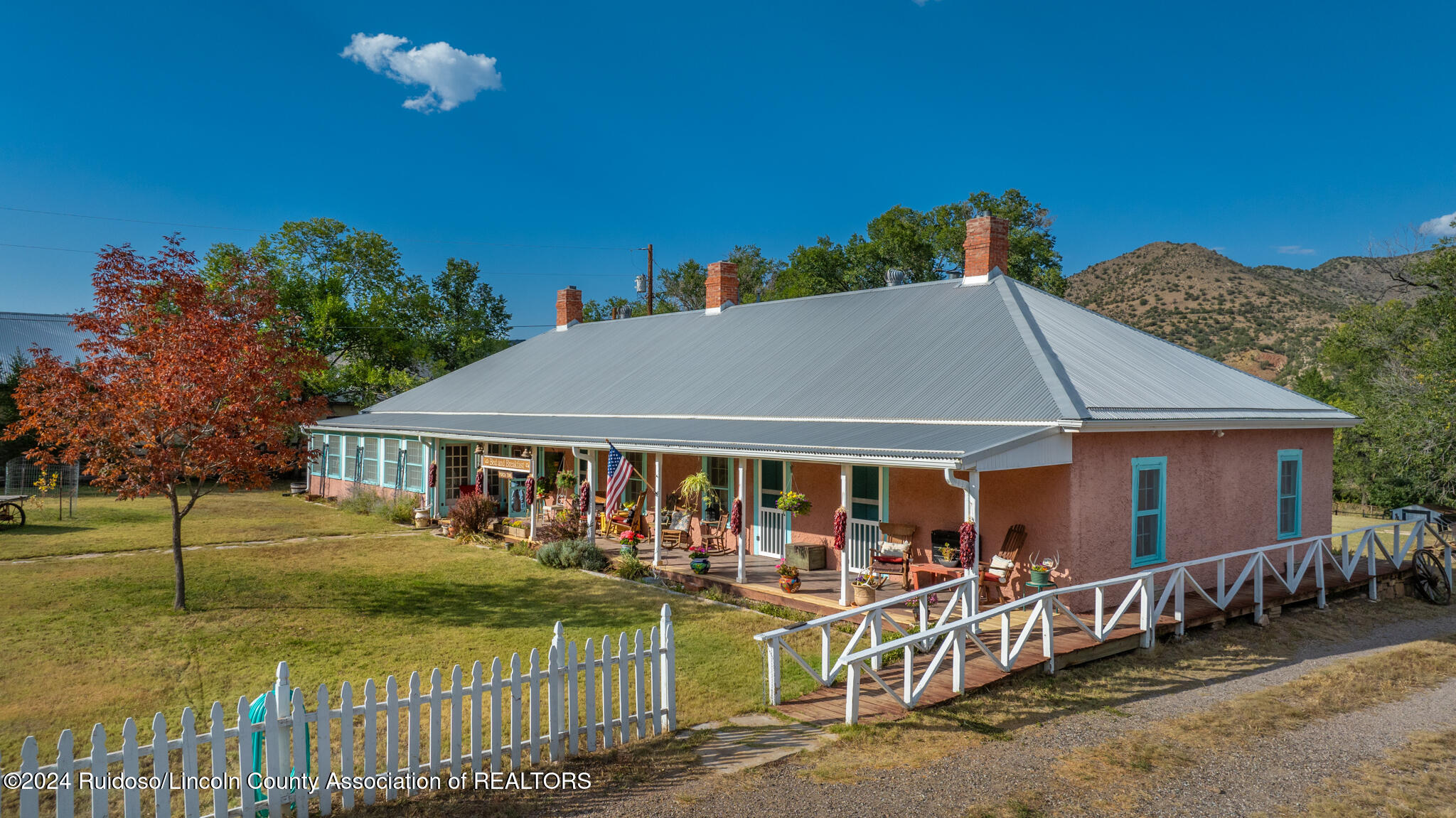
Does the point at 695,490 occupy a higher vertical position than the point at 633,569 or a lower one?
higher

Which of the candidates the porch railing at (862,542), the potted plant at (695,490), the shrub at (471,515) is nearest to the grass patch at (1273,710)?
the porch railing at (862,542)

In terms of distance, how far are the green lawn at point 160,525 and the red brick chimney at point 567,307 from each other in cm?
958

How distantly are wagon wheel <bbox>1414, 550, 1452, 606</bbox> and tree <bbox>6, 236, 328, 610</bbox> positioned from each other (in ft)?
63.9

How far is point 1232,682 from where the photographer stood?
9.18 m

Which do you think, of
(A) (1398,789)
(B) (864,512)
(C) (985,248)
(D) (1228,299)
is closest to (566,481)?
(B) (864,512)

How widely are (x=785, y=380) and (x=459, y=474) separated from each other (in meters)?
11.1

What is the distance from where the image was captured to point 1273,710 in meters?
8.21

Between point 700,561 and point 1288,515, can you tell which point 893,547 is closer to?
point 700,561

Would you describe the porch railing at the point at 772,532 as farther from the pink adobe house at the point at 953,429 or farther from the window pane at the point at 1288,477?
the window pane at the point at 1288,477

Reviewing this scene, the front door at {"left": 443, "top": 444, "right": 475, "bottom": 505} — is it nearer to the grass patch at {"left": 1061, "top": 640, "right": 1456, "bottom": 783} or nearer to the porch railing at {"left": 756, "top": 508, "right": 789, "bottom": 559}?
the porch railing at {"left": 756, "top": 508, "right": 789, "bottom": 559}

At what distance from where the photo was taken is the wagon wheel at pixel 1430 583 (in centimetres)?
1409

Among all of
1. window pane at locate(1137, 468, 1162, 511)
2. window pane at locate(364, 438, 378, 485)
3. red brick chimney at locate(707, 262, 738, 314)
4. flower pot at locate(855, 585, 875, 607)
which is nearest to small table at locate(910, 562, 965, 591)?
flower pot at locate(855, 585, 875, 607)

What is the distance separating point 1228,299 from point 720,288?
5382 centimetres

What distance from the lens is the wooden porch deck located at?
7.89 metres
